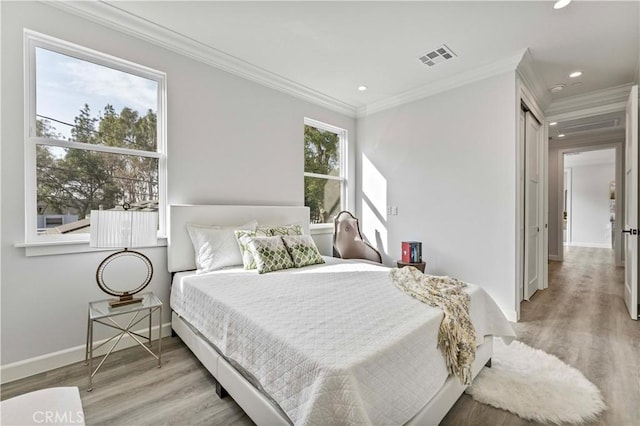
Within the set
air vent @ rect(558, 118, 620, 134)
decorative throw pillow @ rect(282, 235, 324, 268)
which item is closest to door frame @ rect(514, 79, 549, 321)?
air vent @ rect(558, 118, 620, 134)

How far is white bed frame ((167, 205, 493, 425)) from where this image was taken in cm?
134

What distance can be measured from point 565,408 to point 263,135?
3.37 metres

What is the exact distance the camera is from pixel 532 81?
328 centimetres

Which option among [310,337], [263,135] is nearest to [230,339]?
[310,337]

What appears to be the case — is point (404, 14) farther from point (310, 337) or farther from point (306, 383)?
point (306, 383)

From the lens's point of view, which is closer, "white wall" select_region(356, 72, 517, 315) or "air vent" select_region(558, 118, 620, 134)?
"white wall" select_region(356, 72, 517, 315)

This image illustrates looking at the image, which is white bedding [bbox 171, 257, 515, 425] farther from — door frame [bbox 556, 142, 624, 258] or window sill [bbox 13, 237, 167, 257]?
door frame [bbox 556, 142, 624, 258]

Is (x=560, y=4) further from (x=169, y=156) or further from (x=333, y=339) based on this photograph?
(x=169, y=156)

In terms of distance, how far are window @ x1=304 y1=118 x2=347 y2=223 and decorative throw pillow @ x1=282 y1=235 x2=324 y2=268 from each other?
115 centimetres

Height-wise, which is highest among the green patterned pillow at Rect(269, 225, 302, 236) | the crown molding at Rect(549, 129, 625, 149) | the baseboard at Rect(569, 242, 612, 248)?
the crown molding at Rect(549, 129, 625, 149)

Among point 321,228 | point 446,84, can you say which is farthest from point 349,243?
point 446,84

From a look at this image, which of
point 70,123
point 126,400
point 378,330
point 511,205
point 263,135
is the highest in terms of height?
point 263,135

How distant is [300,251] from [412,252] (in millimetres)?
1496

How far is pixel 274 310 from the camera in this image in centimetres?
156
